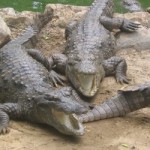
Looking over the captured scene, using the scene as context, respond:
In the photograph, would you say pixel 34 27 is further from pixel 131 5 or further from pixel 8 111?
pixel 131 5

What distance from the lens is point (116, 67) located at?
22.7 ft

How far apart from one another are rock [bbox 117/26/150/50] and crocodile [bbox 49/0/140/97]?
0.09 metres

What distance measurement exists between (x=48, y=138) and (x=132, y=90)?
1111mm

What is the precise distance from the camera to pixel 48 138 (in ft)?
17.4

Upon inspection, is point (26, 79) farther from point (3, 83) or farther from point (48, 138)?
point (48, 138)

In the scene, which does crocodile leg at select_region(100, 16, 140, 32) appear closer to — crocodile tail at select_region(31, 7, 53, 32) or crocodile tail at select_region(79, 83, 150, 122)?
crocodile tail at select_region(31, 7, 53, 32)

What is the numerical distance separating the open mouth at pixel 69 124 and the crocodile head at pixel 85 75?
939mm

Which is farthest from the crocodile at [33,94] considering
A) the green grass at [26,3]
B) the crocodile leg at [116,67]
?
the green grass at [26,3]

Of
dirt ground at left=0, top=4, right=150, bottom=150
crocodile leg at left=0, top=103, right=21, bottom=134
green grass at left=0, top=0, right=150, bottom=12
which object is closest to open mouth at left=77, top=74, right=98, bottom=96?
dirt ground at left=0, top=4, right=150, bottom=150

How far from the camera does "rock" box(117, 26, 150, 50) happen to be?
7574mm

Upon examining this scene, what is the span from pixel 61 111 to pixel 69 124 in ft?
0.47

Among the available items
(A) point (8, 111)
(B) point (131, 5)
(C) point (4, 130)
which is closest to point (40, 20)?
(A) point (8, 111)

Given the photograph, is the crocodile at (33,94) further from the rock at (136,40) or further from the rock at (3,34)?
the rock at (136,40)

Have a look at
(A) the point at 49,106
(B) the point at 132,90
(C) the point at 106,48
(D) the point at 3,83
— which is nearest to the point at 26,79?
(D) the point at 3,83
